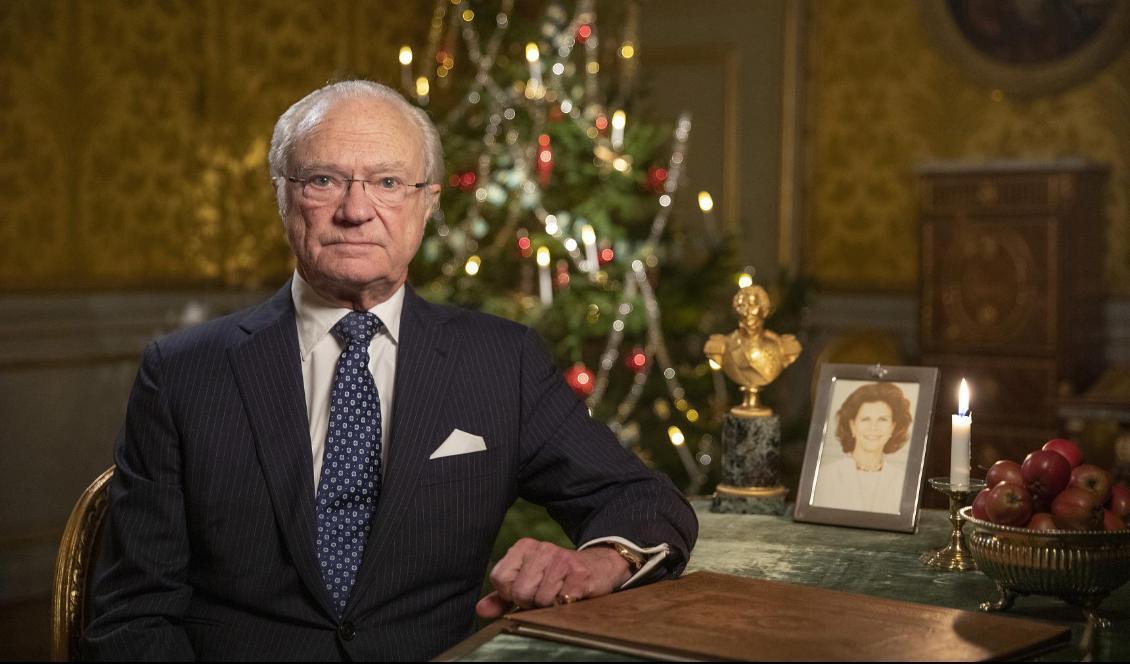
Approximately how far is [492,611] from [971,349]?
14.1 ft

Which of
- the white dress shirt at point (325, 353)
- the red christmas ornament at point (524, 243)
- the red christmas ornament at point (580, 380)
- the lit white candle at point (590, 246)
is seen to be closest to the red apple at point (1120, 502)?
the white dress shirt at point (325, 353)

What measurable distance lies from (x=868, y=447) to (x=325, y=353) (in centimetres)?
97

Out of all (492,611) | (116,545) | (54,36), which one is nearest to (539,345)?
(492,611)

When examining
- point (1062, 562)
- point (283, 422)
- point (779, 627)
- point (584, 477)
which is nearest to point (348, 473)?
point (283, 422)

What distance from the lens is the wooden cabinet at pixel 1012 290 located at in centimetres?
551

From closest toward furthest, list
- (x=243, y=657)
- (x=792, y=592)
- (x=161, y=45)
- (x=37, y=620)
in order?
(x=792, y=592)
(x=243, y=657)
(x=37, y=620)
(x=161, y=45)

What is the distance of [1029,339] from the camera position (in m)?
5.58

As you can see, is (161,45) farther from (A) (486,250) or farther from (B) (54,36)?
(A) (486,250)

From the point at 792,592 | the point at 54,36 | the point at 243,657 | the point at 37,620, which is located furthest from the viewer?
the point at 54,36

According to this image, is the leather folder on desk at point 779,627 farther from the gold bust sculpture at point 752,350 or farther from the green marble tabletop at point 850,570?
the gold bust sculpture at point 752,350

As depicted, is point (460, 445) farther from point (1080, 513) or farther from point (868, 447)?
point (1080, 513)

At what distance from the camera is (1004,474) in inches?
70.3

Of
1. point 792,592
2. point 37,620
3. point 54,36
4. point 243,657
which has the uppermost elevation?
point 54,36

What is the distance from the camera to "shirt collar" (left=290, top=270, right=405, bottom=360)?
2156 mm
